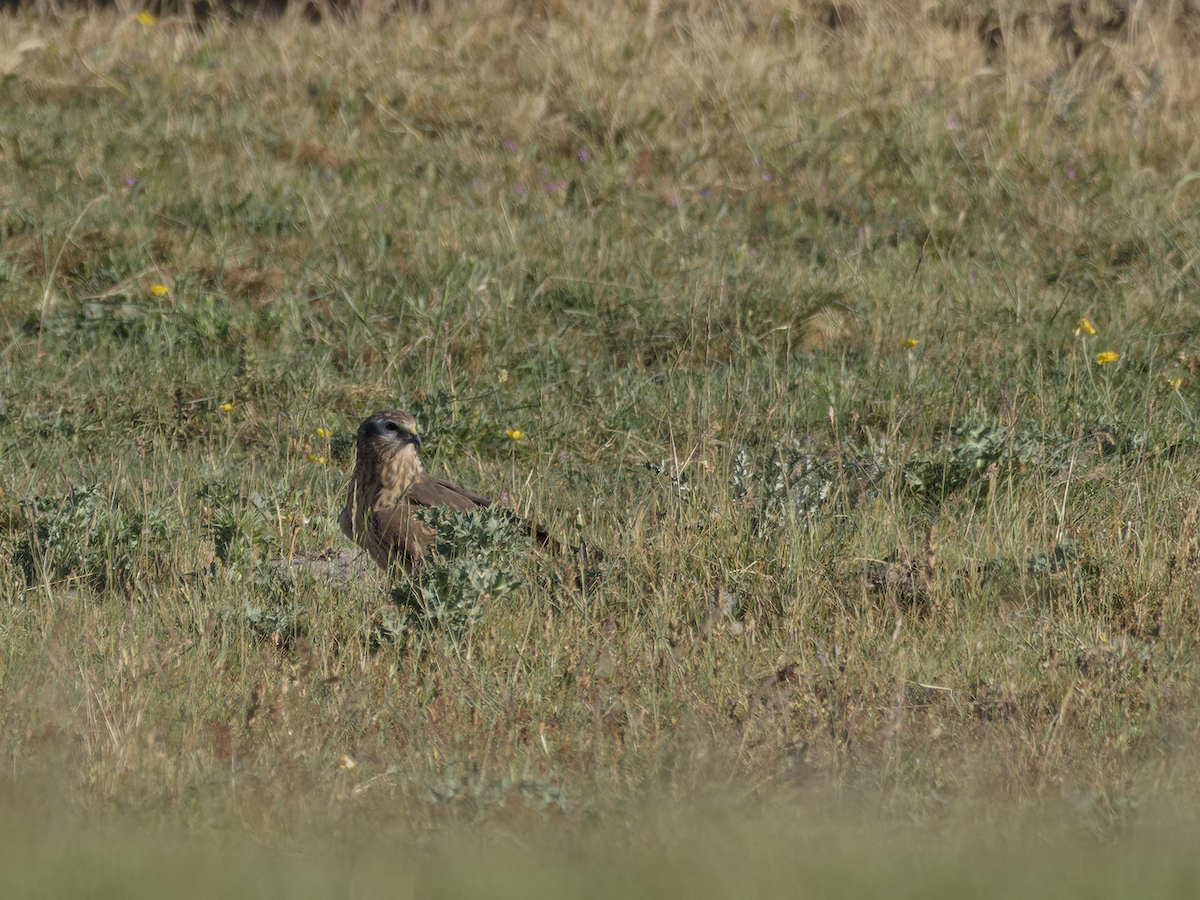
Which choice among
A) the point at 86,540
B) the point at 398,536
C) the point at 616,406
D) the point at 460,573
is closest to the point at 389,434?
the point at 398,536

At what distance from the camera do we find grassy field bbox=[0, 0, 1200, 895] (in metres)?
3.68

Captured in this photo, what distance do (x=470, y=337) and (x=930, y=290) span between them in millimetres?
2874

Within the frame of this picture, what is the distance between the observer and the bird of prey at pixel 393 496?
18.0 ft

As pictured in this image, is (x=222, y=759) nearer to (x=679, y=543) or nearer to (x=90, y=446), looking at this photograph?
(x=679, y=543)

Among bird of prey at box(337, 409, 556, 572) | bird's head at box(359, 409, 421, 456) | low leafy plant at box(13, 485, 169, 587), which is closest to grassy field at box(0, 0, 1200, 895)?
low leafy plant at box(13, 485, 169, 587)

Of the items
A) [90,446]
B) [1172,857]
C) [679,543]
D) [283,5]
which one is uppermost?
[283,5]

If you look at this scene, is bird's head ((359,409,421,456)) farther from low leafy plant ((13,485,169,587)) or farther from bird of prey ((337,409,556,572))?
low leafy plant ((13,485,169,587))

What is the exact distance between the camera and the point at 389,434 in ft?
19.5

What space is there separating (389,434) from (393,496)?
30 cm

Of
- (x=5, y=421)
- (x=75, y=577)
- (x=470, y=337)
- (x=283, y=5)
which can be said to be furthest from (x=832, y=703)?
(x=283, y=5)

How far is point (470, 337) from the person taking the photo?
26.4 ft

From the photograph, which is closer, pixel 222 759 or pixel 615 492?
pixel 222 759

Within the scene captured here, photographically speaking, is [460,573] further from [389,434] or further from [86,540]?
[86,540]

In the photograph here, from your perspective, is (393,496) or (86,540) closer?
(86,540)
